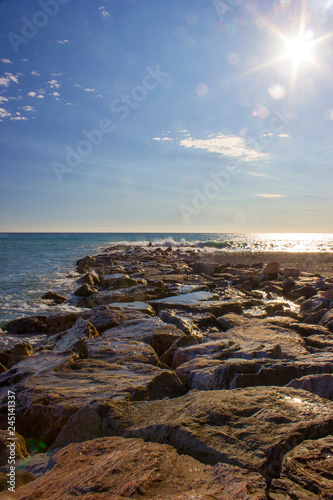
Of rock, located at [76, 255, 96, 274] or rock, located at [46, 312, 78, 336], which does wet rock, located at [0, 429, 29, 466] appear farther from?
rock, located at [76, 255, 96, 274]

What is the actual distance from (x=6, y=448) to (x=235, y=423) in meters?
Result: 1.76

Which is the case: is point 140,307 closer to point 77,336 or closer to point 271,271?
point 77,336

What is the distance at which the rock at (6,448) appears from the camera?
2.34 metres

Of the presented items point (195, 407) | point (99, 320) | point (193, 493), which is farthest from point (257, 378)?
point (99, 320)

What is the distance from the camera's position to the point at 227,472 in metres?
1.57

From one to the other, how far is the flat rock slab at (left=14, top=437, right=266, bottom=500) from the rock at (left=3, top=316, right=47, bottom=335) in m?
6.20

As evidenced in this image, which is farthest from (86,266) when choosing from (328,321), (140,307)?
(328,321)

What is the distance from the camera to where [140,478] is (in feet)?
5.05

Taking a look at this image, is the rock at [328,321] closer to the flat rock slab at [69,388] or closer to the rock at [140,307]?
the rock at [140,307]

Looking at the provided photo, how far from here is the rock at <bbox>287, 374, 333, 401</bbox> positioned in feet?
8.50

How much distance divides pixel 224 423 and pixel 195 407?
26cm

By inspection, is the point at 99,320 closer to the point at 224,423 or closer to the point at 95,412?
the point at 95,412

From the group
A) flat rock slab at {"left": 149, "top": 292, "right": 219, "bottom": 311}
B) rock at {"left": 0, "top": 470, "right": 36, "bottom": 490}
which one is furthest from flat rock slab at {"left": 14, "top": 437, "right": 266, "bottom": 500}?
flat rock slab at {"left": 149, "top": 292, "right": 219, "bottom": 311}

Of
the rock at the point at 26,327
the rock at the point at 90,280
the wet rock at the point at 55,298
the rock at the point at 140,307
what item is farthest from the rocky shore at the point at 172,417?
the rock at the point at 90,280
